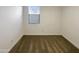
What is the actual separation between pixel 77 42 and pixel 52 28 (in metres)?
3.22

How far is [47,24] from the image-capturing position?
7.11 metres

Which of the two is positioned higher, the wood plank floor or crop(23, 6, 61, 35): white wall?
crop(23, 6, 61, 35): white wall

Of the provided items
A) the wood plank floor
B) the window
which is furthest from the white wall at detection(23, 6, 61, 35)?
the wood plank floor

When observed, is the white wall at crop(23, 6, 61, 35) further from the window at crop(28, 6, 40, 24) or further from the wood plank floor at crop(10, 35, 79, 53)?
the wood plank floor at crop(10, 35, 79, 53)

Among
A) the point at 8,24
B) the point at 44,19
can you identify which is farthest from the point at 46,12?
the point at 8,24

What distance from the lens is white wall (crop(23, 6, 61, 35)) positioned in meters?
7.04

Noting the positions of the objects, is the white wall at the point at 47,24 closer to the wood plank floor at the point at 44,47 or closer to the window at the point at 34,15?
the window at the point at 34,15

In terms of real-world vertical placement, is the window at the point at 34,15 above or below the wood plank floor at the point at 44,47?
above

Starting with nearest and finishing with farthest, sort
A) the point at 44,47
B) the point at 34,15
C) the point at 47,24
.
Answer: the point at 44,47
the point at 34,15
the point at 47,24

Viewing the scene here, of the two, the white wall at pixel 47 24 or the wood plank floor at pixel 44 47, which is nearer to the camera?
the wood plank floor at pixel 44 47

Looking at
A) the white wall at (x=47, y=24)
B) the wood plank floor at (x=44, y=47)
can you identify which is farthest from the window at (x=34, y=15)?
the wood plank floor at (x=44, y=47)

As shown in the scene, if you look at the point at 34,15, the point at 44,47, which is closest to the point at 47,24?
the point at 34,15

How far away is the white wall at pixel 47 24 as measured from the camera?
7035 millimetres

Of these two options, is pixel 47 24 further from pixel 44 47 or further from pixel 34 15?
pixel 44 47
